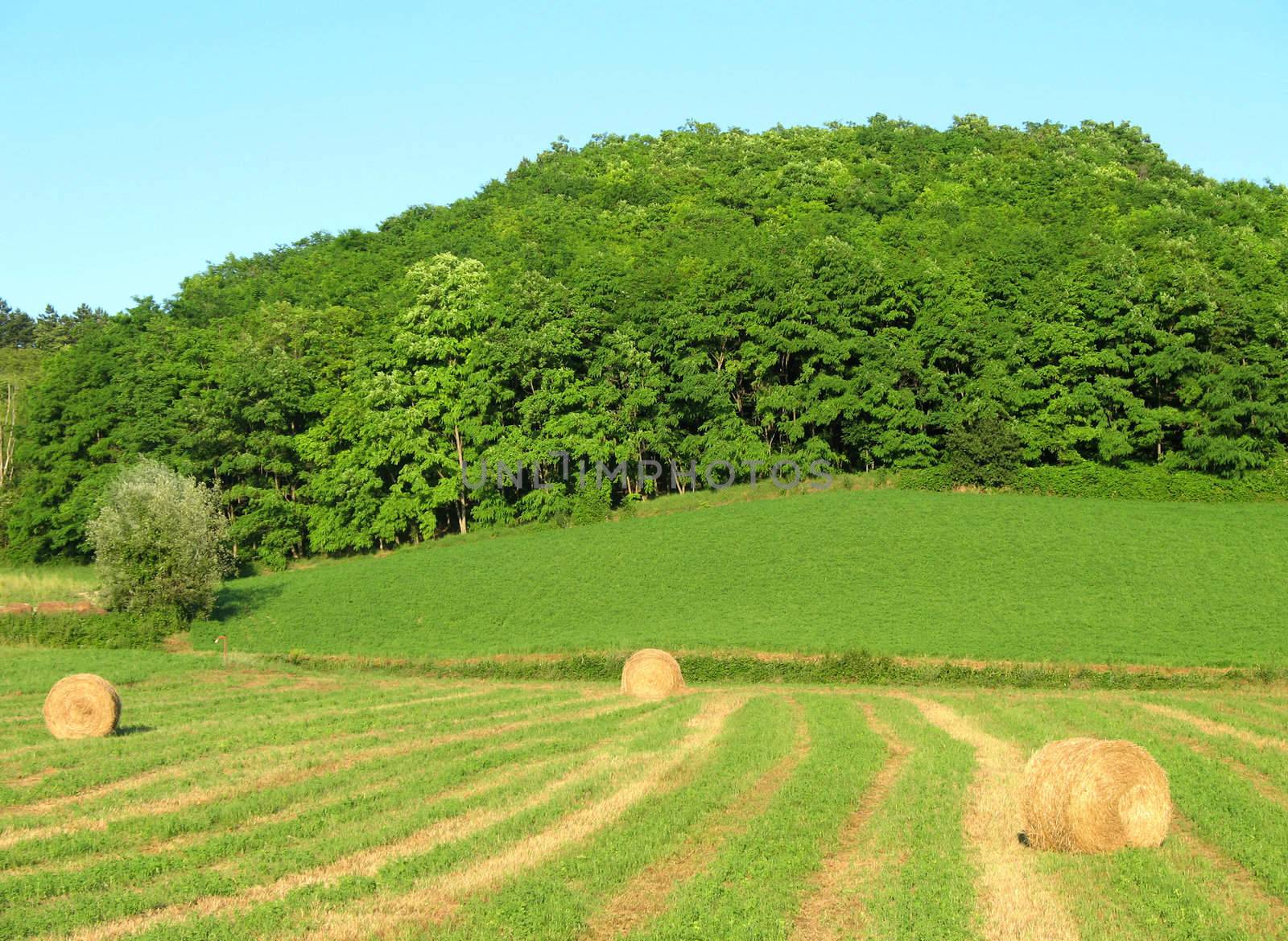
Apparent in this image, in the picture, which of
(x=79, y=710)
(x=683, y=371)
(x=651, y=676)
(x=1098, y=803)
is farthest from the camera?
(x=683, y=371)

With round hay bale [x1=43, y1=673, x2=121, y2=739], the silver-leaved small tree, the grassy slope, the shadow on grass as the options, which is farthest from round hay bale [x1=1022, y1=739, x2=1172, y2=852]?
the shadow on grass

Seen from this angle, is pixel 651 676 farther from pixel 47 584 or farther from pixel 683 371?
pixel 47 584

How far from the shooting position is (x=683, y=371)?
3120 inches

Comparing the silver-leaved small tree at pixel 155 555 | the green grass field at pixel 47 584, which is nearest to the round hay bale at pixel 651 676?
the silver-leaved small tree at pixel 155 555

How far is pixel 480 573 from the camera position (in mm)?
62250

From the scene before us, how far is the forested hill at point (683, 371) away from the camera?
74438mm

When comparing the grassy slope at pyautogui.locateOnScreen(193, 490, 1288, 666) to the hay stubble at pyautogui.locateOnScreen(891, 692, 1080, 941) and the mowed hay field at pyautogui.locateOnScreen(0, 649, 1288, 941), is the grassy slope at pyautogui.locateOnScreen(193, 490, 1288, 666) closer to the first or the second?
the mowed hay field at pyautogui.locateOnScreen(0, 649, 1288, 941)

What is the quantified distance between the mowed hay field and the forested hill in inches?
1883

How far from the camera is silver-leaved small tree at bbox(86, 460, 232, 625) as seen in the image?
53219 mm

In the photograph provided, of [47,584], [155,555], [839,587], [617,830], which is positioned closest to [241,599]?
[155,555]

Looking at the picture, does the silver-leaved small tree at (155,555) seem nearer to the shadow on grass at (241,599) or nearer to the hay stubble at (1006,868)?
the shadow on grass at (241,599)

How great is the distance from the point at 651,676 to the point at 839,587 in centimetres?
2136

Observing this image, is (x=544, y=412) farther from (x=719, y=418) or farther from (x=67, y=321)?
(x=67, y=321)

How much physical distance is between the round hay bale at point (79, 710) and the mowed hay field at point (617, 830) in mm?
753
